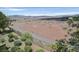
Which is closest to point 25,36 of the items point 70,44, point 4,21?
point 4,21

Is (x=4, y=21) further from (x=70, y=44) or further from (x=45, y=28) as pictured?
(x=70, y=44)

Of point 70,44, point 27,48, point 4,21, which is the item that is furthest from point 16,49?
point 70,44

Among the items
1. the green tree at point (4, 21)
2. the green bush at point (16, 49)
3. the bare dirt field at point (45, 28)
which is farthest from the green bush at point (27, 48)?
the green tree at point (4, 21)

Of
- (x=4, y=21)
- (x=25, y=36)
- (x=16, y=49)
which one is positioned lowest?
(x=16, y=49)

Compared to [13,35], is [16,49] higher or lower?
lower

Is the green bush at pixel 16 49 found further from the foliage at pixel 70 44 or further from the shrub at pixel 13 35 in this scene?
the foliage at pixel 70 44

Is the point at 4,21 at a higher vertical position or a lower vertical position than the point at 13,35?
higher

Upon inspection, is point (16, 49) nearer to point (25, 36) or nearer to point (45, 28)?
point (25, 36)
